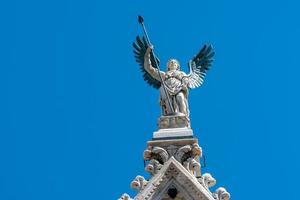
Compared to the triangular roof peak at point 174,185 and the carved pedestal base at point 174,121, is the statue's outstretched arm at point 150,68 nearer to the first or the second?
the carved pedestal base at point 174,121

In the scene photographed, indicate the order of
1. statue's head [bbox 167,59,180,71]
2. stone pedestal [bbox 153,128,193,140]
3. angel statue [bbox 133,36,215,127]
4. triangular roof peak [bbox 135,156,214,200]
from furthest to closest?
statue's head [bbox 167,59,180,71] → angel statue [bbox 133,36,215,127] → stone pedestal [bbox 153,128,193,140] → triangular roof peak [bbox 135,156,214,200]

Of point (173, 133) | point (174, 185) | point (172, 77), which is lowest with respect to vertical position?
point (174, 185)

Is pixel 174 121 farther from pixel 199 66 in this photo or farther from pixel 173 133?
pixel 199 66

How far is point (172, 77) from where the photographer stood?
2250 centimetres

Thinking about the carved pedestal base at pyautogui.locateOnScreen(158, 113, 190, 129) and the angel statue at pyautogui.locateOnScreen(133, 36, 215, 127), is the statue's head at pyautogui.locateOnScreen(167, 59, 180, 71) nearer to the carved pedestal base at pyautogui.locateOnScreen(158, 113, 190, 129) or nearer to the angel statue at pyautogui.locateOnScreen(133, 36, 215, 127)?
the angel statue at pyautogui.locateOnScreen(133, 36, 215, 127)

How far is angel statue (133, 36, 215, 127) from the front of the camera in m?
22.1

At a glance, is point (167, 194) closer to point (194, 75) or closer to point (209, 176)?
point (209, 176)

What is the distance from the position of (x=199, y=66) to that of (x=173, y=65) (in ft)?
2.73

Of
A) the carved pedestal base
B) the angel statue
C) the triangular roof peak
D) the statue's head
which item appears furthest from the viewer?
the statue's head

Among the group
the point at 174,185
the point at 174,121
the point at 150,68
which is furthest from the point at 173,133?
the point at 150,68

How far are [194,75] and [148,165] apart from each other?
3066mm

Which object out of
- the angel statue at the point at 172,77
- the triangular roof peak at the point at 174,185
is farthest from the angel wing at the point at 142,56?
the triangular roof peak at the point at 174,185

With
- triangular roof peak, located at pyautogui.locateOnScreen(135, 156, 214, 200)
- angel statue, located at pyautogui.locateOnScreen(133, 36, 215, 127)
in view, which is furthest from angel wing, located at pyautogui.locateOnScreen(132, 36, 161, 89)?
triangular roof peak, located at pyautogui.locateOnScreen(135, 156, 214, 200)

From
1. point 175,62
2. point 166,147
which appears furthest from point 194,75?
point 166,147
